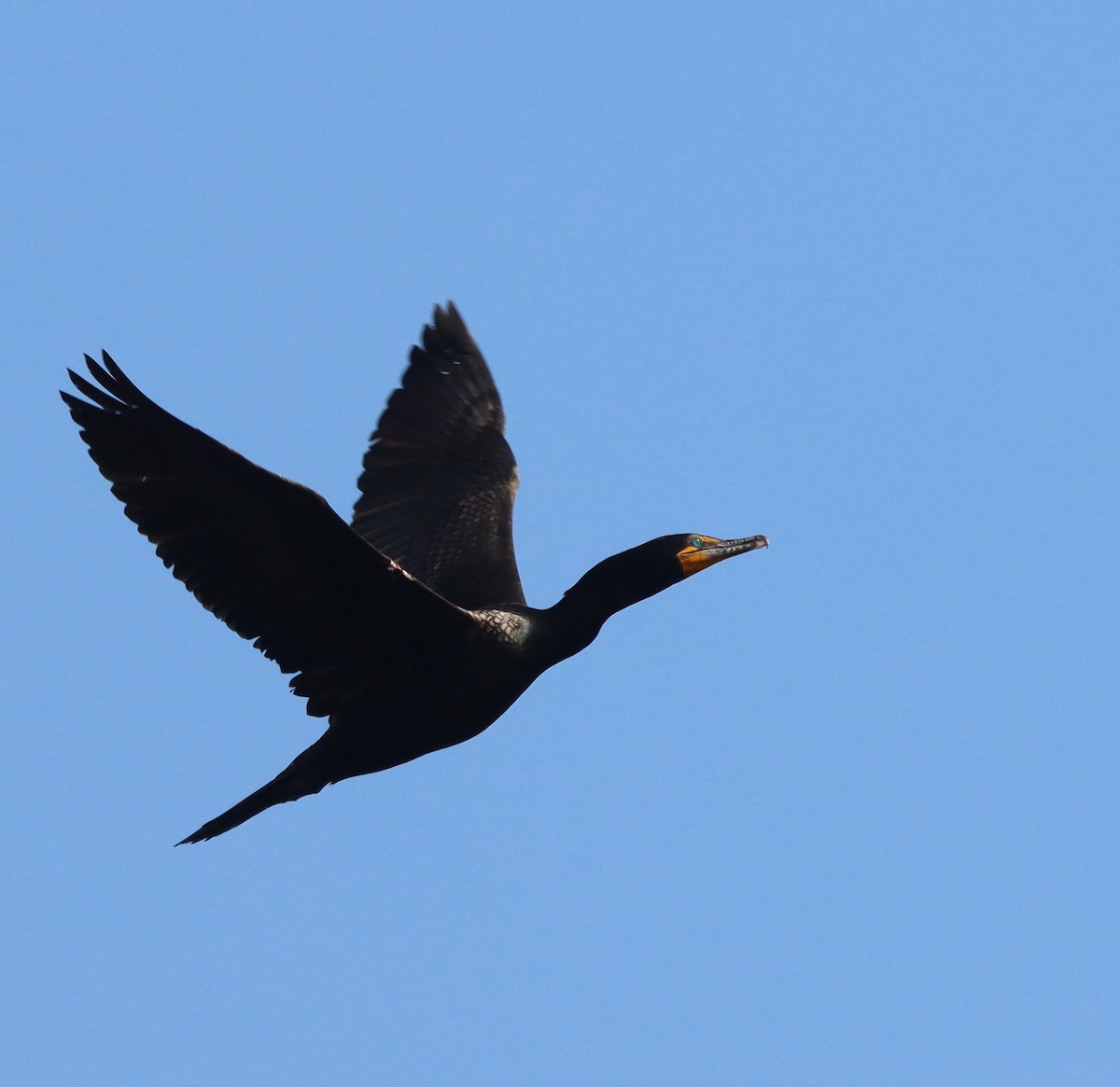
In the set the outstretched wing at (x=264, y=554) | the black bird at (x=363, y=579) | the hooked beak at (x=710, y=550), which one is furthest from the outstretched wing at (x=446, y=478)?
the outstretched wing at (x=264, y=554)

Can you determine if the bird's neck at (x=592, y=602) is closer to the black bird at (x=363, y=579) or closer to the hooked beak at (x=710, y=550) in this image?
the black bird at (x=363, y=579)

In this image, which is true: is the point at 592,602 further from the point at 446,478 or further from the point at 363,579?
the point at 446,478

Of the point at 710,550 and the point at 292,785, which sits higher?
the point at 710,550

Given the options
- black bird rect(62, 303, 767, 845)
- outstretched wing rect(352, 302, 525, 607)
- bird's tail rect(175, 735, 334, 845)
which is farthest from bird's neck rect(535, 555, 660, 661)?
bird's tail rect(175, 735, 334, 845)

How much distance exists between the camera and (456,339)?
12930 millimetres

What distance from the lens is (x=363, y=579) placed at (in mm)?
9086

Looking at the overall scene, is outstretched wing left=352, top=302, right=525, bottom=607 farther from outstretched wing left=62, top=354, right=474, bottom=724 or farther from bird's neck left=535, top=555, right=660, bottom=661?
outstretched wing left=62, top=354, right=474, bottom=724

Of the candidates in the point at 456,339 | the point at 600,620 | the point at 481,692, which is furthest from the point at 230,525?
the point at 456,339

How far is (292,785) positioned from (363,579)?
1419 millimetres

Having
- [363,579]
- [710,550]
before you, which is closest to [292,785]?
[363,579]

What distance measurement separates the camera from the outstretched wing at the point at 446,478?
11453 millimetres

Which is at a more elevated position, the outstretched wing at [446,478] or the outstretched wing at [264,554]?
the outstretched wing at [446,478]

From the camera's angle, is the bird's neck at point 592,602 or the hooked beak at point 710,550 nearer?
the bird's neck at point 592,602

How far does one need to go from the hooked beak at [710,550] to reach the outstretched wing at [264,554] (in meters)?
1.43
